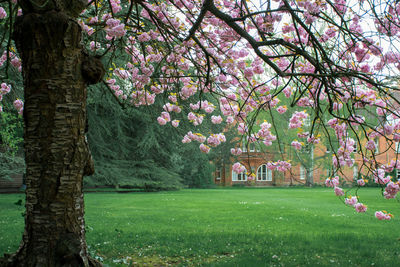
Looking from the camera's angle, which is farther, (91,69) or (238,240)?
(238,240)

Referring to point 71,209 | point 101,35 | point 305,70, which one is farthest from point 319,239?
point 101,35

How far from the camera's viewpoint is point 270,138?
5660mm

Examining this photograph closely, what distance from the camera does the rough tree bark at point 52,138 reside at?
9.66 ft

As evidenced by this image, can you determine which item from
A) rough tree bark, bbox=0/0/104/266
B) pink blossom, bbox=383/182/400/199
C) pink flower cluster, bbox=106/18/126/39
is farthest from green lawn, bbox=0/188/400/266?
pink flower cluster, bbox=106/18/126/39

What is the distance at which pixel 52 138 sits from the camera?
2.98 m

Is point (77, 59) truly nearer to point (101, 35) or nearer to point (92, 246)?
point (92, 246)

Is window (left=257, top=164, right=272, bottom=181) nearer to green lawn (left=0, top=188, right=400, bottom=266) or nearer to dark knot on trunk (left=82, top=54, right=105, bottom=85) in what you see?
green lawn (left=0, top=188, right=400, bottom=266)

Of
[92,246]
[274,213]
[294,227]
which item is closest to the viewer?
[92,246]

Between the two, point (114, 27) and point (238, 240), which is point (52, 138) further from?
point (238, 240)

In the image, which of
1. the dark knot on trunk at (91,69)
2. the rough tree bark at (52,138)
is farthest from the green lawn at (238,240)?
the dark knot on trunk at (91,69)

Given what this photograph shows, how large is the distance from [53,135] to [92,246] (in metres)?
3.10

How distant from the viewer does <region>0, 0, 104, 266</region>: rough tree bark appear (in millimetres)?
2945

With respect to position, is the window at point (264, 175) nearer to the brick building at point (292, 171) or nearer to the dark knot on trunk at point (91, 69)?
the brick building at point (292, 171)

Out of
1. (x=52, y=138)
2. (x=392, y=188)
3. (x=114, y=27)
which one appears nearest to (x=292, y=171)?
(x=392, y=188)
